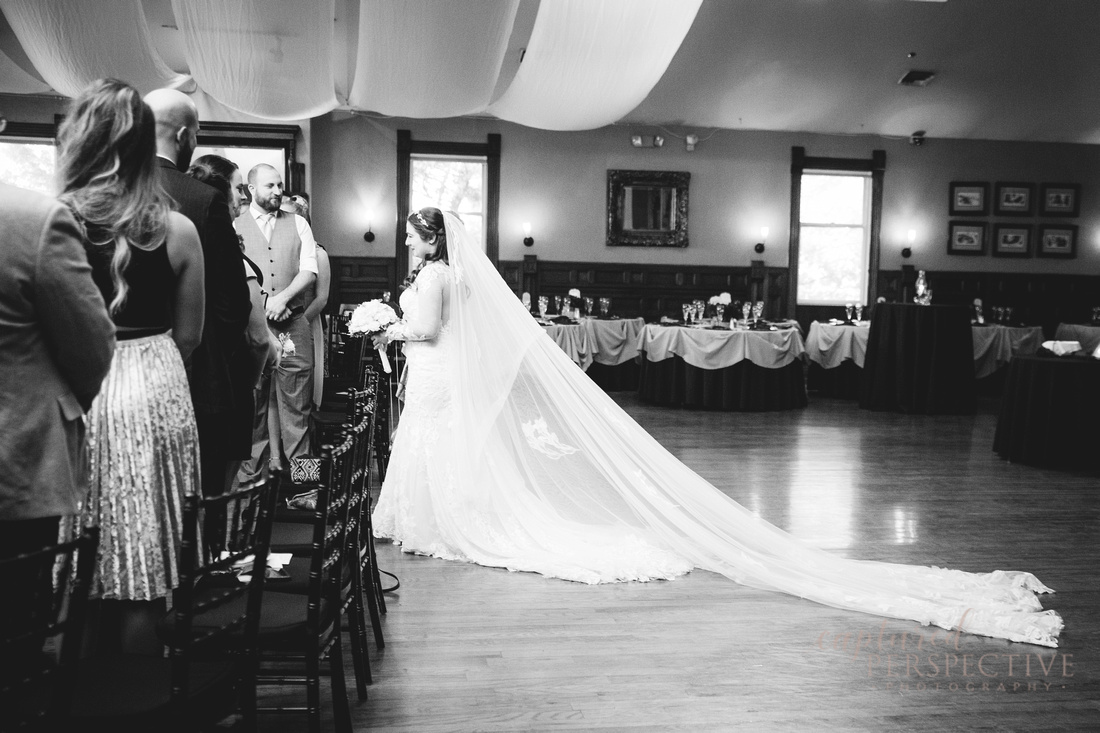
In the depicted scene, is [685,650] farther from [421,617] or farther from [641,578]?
[421,617]

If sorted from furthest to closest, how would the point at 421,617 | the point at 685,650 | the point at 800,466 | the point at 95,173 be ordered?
1. the point at 800,466
2. the point at 421,617
3. the point at 685,650
4. the point at 95,173

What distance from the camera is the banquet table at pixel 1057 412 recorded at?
6.29 meters

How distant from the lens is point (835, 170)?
12.3m

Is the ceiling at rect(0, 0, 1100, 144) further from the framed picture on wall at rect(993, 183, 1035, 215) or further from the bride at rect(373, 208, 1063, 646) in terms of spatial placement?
the bride at rect(373, 208, 1063, 646)

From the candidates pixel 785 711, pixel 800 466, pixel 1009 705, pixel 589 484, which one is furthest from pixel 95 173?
pixel 800 466

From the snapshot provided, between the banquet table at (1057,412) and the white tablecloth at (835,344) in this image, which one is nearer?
the banquet table at (1057,412)

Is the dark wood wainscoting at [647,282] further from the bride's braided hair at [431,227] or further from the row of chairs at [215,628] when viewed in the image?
the row of chairs at [215,628]

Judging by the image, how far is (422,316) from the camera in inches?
166

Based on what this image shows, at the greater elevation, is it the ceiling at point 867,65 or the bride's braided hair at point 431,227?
the ceiling at point 867,65

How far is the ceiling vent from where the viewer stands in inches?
432

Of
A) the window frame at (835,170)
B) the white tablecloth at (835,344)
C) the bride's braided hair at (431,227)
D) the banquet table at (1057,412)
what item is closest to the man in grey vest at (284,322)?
the bride's braided hair at (431,227)

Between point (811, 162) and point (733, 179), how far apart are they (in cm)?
112

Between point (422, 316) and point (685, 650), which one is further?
point (422, 316)

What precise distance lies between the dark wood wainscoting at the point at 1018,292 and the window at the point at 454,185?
5.61m
